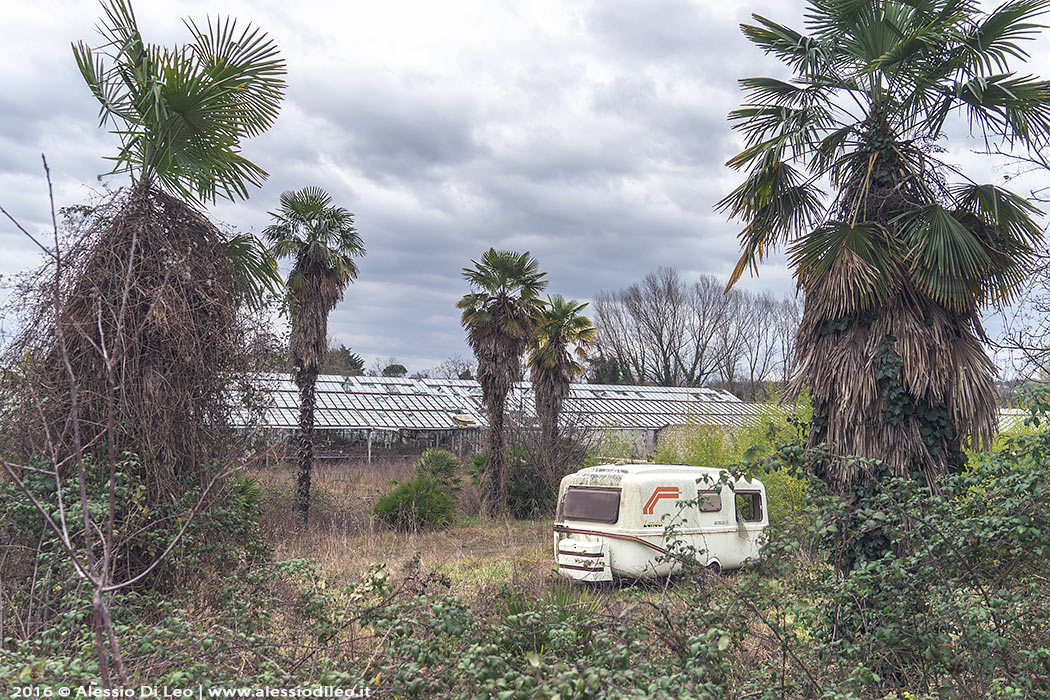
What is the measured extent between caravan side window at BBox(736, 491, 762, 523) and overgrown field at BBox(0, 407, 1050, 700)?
7595 millimetres

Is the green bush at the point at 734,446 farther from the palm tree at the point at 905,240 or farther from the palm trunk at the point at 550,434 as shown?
the palm tree at the point at 905,240

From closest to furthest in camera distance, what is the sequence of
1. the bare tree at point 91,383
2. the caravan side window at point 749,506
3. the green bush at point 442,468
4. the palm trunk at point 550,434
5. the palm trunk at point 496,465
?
the bare tree at point 91,383, the caravan side window at point 749,506, the green bush at point 442,468, the palm trunk at point 496,465, the palm trunk at point 550,434

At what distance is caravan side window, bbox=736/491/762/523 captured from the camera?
13.7 m

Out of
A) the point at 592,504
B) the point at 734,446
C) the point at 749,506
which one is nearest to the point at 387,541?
the point at 592,504

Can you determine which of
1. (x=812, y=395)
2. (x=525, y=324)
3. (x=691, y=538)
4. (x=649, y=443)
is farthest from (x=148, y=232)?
(x=649, y=443)

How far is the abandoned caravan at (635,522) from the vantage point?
463 inches

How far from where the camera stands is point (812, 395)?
25.1 feet

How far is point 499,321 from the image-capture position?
67.3 ft

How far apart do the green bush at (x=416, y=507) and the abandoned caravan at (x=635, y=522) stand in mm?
5227

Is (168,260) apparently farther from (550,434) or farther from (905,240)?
(550,434)

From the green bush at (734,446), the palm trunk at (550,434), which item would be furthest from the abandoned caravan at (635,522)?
the palm trunk at (550,434)

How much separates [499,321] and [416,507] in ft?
19.8

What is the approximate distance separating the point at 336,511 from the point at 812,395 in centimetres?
1391

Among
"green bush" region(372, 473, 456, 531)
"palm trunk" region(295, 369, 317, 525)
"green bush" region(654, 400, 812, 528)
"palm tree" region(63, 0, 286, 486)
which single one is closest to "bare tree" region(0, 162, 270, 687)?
"palm tree" region(63, 0, 286, 486)
